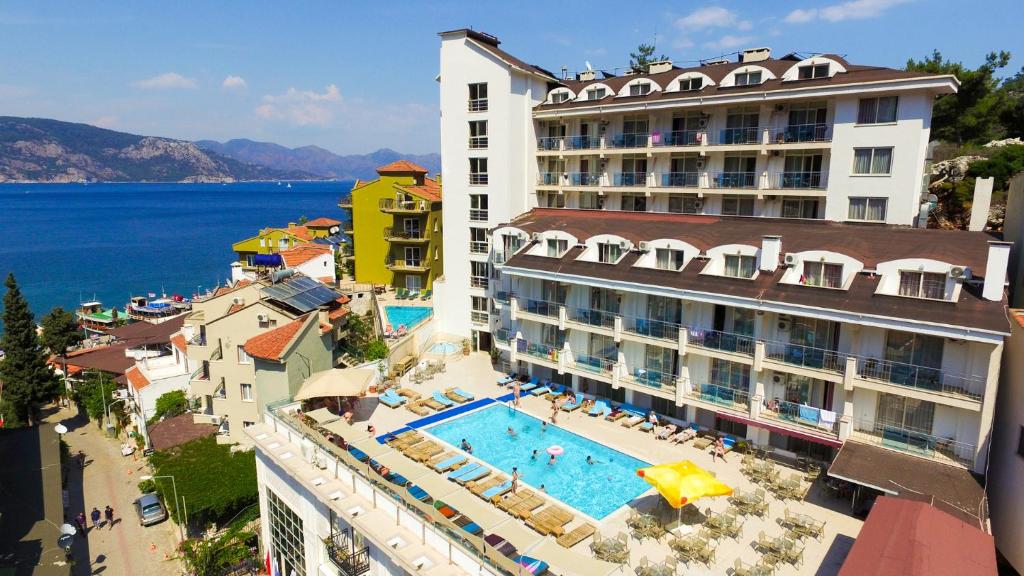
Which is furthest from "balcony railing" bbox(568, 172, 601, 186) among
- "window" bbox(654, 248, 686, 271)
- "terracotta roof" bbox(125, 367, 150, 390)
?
"terracotta roof" bbox(125, 367, 150, 390)

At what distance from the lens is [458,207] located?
1763 inches

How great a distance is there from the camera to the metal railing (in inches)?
1079

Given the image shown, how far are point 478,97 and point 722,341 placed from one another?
25597 mm

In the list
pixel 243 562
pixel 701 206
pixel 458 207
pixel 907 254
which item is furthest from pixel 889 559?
pixel 458 207

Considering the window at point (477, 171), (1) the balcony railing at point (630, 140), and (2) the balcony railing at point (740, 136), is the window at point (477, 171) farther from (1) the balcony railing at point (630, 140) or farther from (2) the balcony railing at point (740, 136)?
(2) the balcony railing at point (740, 136)

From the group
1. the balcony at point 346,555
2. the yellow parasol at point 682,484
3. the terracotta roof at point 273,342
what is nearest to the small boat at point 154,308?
the terracotta roof at point 273,342

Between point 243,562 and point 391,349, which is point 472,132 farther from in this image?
point 243,562

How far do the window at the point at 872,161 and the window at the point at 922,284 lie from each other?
38.0 ft

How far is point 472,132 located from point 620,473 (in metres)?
27.3

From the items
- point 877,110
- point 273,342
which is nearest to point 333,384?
point 273,342

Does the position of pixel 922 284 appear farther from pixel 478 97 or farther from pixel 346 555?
pixel 478 97

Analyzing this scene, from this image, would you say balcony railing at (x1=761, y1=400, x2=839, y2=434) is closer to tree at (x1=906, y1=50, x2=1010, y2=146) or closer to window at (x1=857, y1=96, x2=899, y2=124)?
window at (x1=857, y1=96, x2=899, y2=124)

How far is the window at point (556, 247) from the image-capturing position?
3578cm

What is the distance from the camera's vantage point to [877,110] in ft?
109
